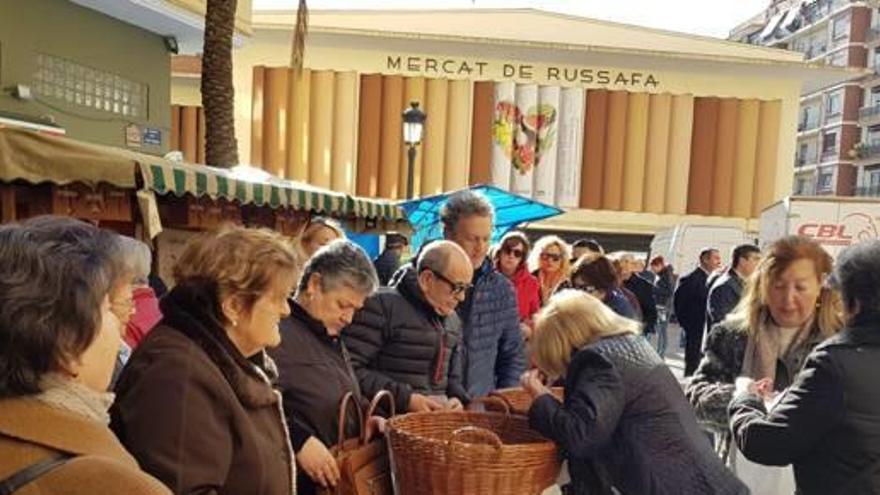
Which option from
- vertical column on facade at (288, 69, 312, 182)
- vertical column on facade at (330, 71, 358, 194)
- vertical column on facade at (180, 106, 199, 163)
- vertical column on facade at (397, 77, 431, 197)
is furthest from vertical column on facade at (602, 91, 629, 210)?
vertical column on facade at (180, 106, 199, 163)

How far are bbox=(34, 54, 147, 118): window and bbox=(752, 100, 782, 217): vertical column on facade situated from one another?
2469cm

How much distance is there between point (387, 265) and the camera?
10.0 meters

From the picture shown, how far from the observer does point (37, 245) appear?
50.9 inches

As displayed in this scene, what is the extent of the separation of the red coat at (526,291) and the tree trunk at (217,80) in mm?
4825

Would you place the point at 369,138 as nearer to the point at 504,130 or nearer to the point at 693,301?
the point at 504,130

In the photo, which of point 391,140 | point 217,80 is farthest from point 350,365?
point 391,140

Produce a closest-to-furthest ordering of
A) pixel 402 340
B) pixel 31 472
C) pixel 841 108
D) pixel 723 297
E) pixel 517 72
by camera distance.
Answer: pixel 31 472 < pixel 402 340 < pixel 723 297 < pixel 517 72 < pixel 841 108

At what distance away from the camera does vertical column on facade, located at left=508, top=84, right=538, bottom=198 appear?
2981 cm

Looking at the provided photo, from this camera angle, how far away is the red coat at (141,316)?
10.3 ft

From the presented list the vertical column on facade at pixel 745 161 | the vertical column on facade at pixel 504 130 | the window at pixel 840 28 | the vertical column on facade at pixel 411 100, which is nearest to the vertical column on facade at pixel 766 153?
the vertical column on facade at pixel 745 161

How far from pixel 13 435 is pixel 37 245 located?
301 mm

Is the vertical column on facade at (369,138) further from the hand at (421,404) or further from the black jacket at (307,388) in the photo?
the black jacket at (307,388)

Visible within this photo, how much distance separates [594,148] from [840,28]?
3873 cm

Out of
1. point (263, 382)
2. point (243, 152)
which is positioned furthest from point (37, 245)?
point (243, 152)
